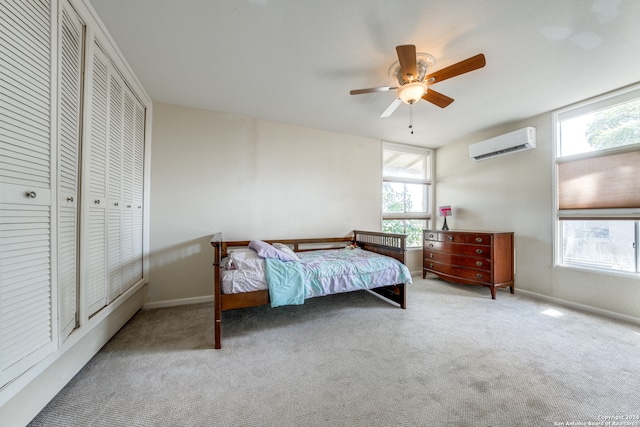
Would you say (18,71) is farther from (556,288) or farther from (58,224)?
(556,288)

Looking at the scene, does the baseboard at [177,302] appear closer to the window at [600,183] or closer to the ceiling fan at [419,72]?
the ceiling fan at [419,72]

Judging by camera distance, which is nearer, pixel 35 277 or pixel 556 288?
pixel 35 277

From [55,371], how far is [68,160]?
48.4 inches

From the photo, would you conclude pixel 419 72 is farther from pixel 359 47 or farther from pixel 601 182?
pixel 601 182

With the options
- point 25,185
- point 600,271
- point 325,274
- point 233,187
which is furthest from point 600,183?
point 25,185

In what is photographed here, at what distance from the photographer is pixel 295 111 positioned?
280cm

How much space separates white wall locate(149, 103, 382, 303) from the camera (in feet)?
8.61

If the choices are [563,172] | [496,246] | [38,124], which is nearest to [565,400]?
[496,246]

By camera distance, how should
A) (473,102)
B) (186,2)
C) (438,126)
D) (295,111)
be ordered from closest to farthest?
(186,2)
(473,102)
(295,111)
(438,126)

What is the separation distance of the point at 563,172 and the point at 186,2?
4.10m

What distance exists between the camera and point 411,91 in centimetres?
176

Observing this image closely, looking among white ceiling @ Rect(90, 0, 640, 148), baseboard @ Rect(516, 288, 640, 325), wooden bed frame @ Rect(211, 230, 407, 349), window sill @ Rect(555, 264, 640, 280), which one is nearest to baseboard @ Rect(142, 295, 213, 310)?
wooden bed frame @ Rect(211, 230, 407, 349)

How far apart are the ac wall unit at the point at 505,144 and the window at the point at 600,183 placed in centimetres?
27

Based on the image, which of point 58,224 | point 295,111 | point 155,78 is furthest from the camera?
point 295,111
